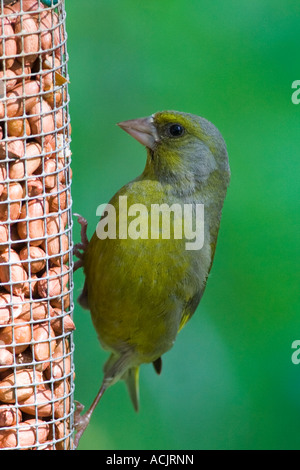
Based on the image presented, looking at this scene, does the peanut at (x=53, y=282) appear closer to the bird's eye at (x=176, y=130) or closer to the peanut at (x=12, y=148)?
the peanut at (x=12, y=148)

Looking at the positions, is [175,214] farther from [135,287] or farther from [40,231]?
[40,231]

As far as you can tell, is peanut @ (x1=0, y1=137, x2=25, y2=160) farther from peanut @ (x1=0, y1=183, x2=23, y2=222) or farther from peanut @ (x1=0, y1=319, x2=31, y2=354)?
peanut @ (x1=0, y1=319, x2=31, y2=354)

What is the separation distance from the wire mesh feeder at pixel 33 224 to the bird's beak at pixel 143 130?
497mm

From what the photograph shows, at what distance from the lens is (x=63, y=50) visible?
3.12 m

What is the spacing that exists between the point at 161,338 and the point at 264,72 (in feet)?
5.82

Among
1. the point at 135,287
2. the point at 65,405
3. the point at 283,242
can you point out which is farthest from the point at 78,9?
the point at 65,405

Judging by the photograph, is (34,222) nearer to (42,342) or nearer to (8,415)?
(42,342)

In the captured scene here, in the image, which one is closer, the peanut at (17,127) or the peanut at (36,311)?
the peanut at (17,127)

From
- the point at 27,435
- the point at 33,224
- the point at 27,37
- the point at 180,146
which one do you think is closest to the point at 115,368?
the point at 27,435

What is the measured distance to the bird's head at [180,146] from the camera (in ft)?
12.0

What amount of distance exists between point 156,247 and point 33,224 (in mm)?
658

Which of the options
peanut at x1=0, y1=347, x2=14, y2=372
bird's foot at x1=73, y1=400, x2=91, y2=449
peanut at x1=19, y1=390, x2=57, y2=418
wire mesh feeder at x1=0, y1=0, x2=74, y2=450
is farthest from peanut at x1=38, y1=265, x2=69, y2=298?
bird's foot at x1=73, y1=400, x2=91, y2=449

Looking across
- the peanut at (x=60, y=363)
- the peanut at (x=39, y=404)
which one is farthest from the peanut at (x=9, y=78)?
the peanut at (x=39, y=404)

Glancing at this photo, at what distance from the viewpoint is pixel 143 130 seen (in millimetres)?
3676
